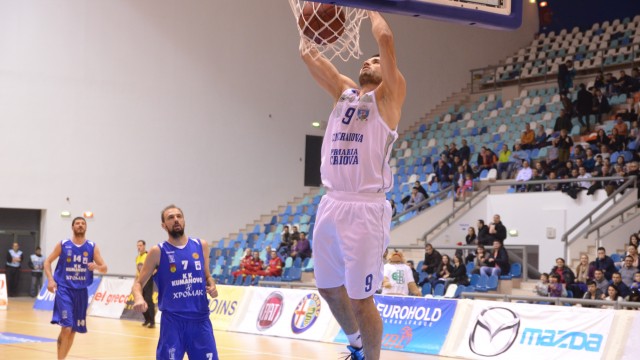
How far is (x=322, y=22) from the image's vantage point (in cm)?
528

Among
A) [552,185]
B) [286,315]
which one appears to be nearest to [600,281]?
[552,185]

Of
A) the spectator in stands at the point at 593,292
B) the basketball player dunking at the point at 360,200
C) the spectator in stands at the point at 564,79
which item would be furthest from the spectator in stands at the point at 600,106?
the basketball player dunking at the point at 360,200

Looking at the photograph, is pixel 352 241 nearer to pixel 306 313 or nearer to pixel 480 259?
pixel 306 313

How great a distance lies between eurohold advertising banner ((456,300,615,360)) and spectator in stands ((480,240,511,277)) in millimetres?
4048

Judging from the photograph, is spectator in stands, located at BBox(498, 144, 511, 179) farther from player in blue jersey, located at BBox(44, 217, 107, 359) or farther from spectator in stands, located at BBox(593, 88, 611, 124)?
player in blue jersey, located at BBox(44, 217, 107, 359)

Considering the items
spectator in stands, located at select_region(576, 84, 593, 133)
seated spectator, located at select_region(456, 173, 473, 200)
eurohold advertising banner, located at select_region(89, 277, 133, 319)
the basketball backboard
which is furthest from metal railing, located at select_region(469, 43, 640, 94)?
the basketball backboard

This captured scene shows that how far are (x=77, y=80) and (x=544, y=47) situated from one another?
14786 millimetres

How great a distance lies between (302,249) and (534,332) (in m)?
10.2

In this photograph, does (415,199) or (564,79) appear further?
(564,79)

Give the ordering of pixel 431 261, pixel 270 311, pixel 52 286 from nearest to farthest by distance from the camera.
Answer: pixel 52 286 < pixel 270 311 < pixel 431 261

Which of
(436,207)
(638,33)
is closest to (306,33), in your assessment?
(436,207)

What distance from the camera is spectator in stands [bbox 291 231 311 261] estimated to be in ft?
70.5

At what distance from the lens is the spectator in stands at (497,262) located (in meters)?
16.6

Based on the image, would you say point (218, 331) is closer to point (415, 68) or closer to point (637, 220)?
point (637, 220)
